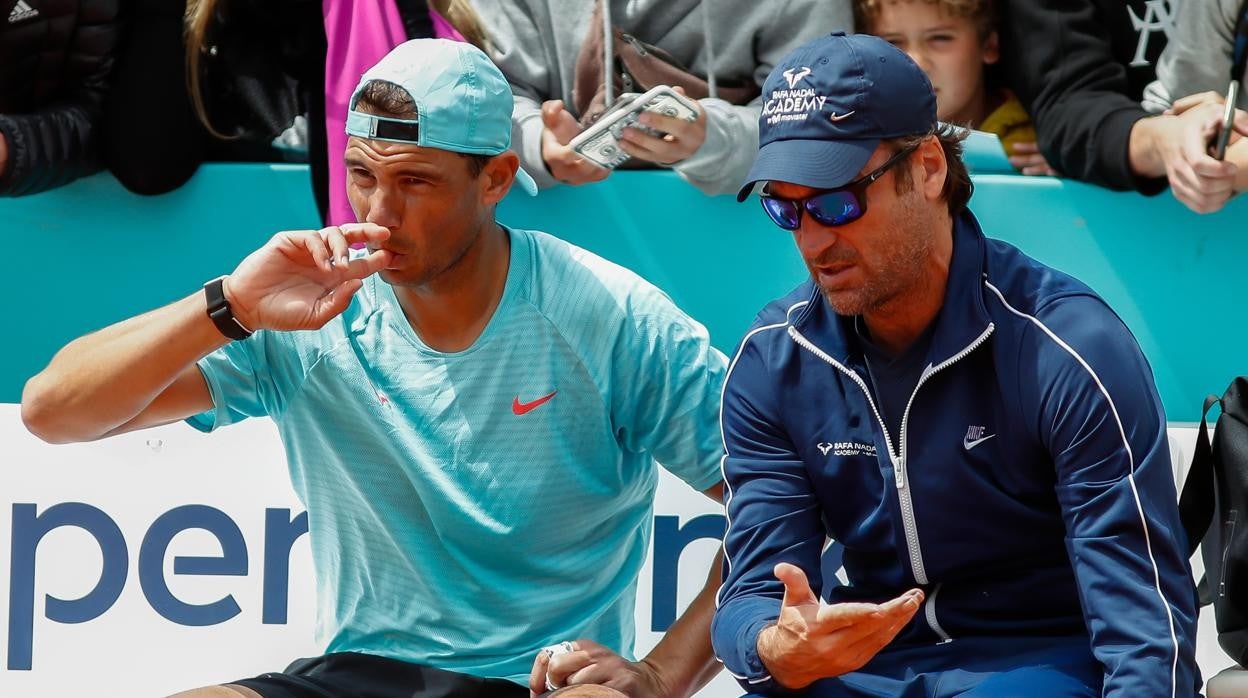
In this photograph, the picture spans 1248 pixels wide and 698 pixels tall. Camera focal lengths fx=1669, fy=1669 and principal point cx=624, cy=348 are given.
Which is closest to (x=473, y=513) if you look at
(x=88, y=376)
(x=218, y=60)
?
(x=88, y=376)

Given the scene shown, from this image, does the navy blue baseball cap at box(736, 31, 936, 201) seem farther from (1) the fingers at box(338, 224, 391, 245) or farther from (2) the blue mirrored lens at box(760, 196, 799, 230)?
(1) the fingers at box(338, 224, 391, 245)

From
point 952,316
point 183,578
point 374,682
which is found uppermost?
point 952,316

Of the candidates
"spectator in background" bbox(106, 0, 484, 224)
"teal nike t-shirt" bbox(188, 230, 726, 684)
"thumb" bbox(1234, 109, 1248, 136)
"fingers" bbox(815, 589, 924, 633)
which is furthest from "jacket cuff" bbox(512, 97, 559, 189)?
"fingers" bbox(815, 589, 924, 633)

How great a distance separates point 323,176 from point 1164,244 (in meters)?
1.90

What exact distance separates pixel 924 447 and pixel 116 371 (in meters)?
1.25

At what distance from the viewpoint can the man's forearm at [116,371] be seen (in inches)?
101

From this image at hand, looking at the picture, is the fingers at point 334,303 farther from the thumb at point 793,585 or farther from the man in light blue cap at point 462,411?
the thumb at point 793,585

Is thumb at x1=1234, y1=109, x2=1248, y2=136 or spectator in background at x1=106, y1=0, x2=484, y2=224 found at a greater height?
spectator in background at x1=106, y1=0, x2=484, y2=224

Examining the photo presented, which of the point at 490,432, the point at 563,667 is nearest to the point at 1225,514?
the point at 563,667

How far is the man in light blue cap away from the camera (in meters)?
2.75

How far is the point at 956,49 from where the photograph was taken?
3.78 meters

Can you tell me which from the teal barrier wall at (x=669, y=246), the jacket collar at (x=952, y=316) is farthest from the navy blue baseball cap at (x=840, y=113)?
the teal barrier wall at (x=669, y=246)

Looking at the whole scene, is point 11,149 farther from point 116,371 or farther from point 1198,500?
point 1198,500

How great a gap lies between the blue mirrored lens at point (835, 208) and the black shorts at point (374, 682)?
38.4 inches
